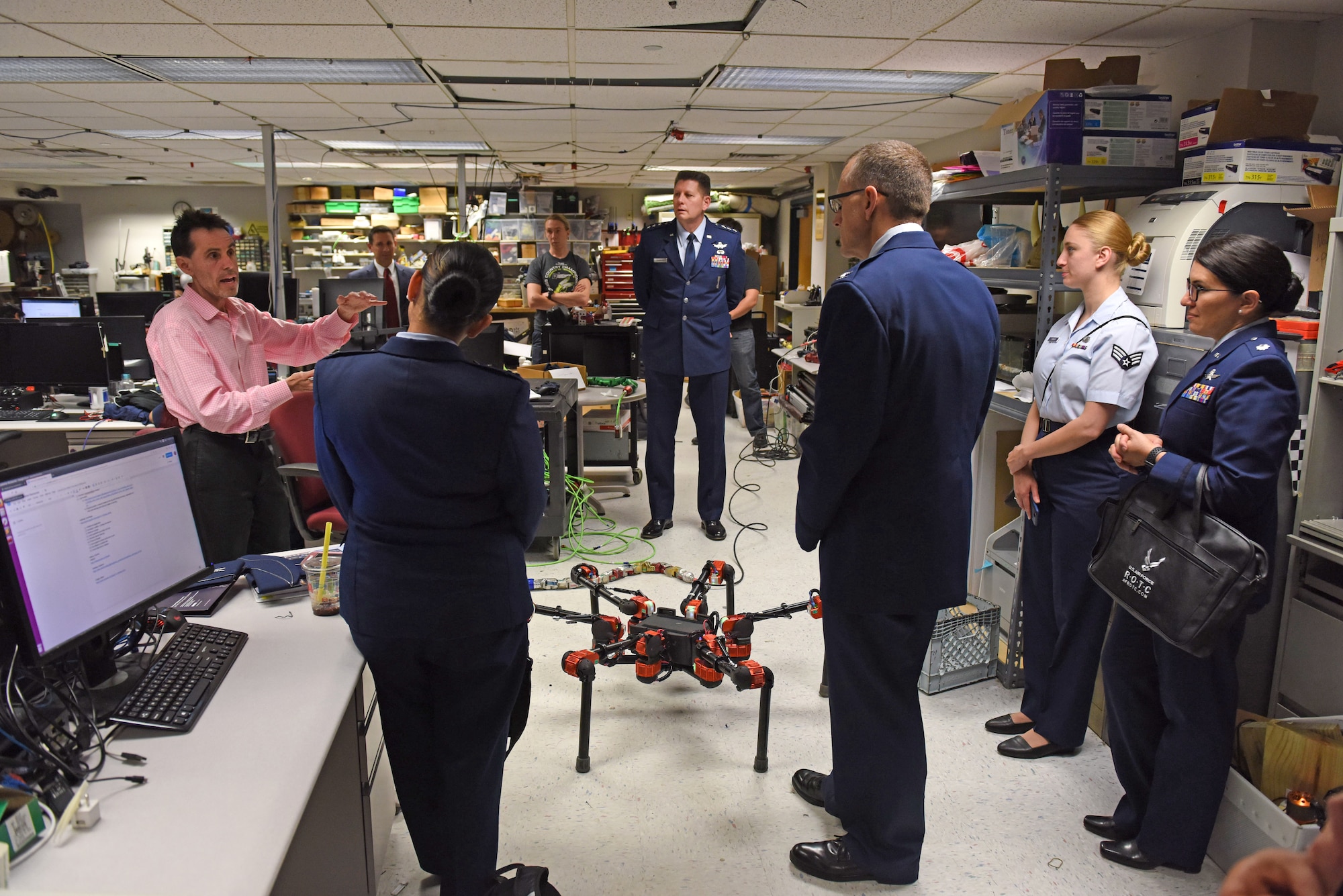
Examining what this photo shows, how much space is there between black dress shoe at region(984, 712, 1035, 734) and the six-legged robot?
2.21ft

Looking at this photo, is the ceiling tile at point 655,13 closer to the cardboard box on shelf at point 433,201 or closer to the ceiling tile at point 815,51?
the ceiling tile at point 815,51

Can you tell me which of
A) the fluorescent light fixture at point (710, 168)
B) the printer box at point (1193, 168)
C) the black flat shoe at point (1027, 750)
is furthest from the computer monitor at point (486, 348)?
the fluorescent light fixture at point (710, 168)

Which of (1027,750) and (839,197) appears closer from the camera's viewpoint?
(839,197)

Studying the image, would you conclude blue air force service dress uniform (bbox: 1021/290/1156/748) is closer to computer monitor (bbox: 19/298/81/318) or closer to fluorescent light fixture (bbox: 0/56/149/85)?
fluorescent light fixture (bbox: 0/56/149/85)

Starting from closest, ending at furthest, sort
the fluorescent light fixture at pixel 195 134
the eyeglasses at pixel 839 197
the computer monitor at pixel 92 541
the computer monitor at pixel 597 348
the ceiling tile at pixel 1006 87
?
the computer monitor at pixel 92 541 → the eyeglasses at pixel 839 197 → the ceiling tile at pixel 1006 87 → the computer monitor at pixel 597 348 → the fluorescent light fixture at pixel 195 134

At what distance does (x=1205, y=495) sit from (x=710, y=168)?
8083 mm

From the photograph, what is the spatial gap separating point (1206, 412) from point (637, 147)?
6345 mm

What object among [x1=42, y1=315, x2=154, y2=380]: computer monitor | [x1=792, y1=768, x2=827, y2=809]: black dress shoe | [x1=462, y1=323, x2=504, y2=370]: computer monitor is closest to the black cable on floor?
[x1=462, y1=323, x2=504, y2=370]: computer monitor

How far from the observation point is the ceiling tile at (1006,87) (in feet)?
14.7

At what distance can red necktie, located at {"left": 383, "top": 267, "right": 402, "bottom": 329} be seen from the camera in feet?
18.5

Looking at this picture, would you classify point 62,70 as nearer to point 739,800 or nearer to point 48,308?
point 48,308

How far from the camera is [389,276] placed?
584 cm

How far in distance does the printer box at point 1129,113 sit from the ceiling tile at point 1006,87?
1.80 meters

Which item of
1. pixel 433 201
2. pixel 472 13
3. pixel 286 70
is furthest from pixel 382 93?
pixel 433 201
